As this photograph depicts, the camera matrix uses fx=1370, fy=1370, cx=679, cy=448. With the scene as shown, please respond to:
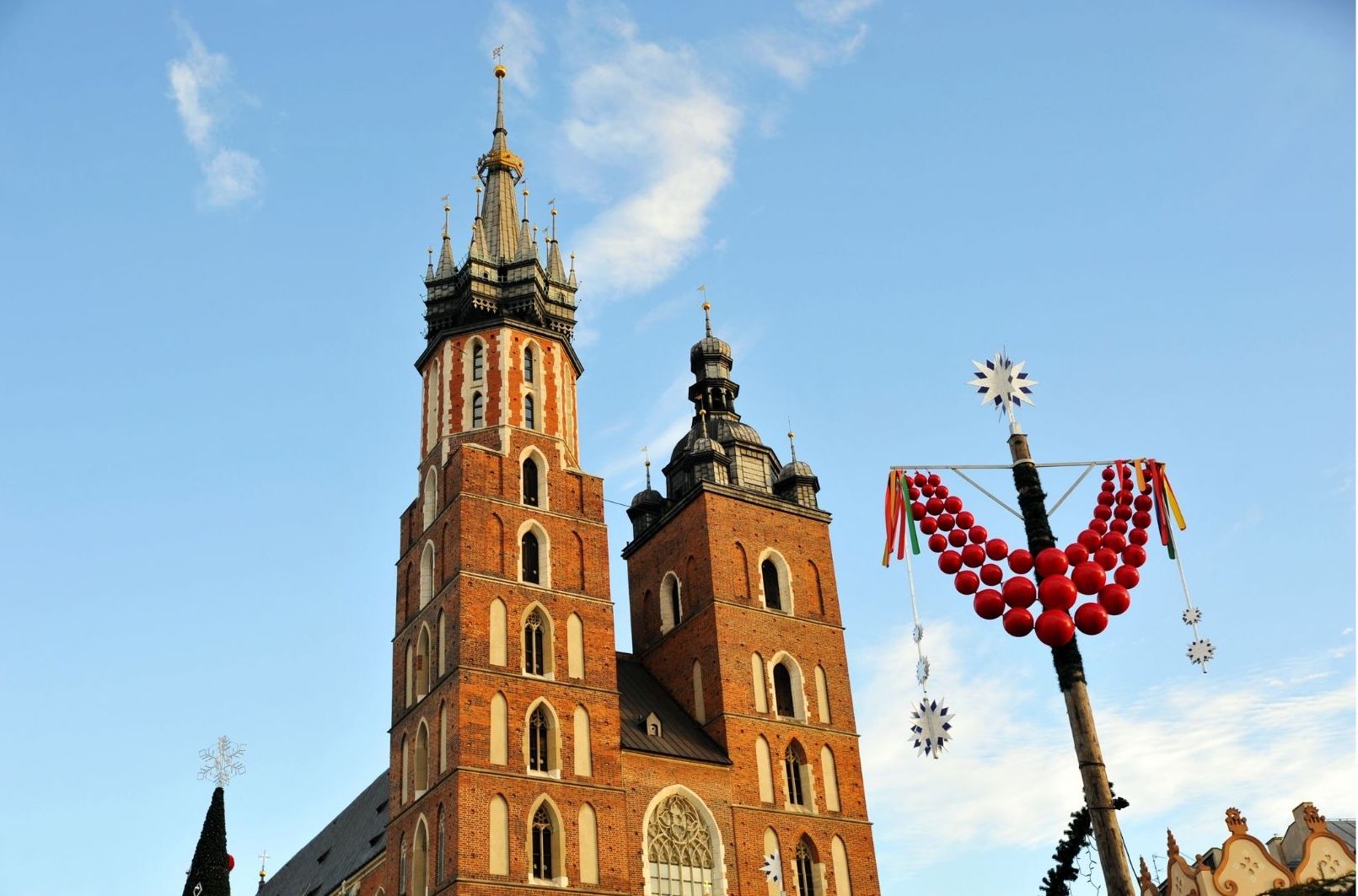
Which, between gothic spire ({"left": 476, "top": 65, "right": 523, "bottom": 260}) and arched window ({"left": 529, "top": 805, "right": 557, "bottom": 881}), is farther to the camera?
gothic spire ({"left": 476, "top": 65, "right": 523, "bottom": 260})

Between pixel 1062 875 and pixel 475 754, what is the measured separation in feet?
56.8

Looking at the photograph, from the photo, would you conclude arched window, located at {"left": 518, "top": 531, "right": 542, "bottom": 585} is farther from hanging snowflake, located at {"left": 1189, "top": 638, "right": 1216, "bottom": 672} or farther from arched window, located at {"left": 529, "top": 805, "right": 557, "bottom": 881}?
hanging snowflake, located at {"left": 1189, "top": 638, "right": 1216, "bottom": 672}

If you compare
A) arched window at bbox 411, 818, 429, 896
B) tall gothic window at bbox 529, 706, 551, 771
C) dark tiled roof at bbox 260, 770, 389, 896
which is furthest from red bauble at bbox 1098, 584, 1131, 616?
dark tiled roof at bbox 260, 770, 389, 896

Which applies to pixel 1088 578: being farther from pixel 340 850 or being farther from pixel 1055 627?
pixel 340 850

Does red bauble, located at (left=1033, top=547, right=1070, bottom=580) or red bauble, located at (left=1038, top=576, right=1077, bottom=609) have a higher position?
red bauble, located at (left=1033, top=547, right=1070, bottom=580)

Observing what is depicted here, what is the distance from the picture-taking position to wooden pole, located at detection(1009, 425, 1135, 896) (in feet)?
52.0

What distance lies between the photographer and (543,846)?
3728 cm

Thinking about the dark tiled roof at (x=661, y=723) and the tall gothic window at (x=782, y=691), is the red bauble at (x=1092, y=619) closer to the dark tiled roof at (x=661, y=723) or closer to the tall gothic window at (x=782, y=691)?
the dark tiled roof at (x=661, y=723)

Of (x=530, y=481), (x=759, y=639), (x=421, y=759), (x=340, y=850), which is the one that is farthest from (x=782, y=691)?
(x=340, y=850)

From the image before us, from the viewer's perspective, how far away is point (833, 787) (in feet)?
143

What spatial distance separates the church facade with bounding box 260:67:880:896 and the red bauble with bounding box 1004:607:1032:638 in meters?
21.3

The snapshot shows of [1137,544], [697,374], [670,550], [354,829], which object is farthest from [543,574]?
[1137,544]

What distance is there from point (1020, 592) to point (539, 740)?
24.6 metres

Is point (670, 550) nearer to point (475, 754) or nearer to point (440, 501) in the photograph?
point (440, 501)
